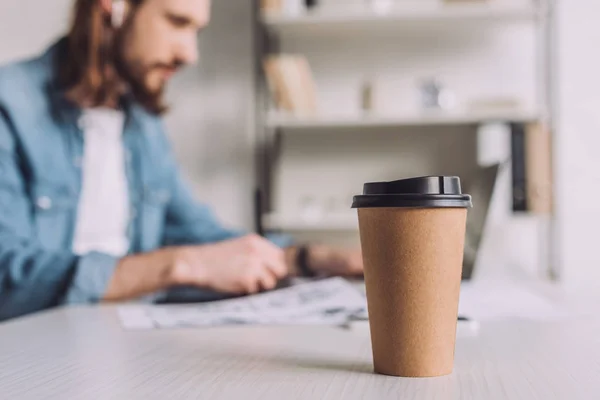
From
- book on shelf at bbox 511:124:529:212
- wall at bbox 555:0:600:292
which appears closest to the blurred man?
book on shelf at bbox 511:124:529:212

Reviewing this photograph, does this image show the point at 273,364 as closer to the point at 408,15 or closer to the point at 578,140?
the point at 408,15

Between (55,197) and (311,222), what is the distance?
2.77 ft

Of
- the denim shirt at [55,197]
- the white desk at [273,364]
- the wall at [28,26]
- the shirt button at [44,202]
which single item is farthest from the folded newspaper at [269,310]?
the wall at [28,26]

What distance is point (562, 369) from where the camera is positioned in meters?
0.49

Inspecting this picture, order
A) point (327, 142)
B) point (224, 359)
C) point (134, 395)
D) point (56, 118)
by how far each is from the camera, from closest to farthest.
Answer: point (134, 395) < point (224, 359) < point (56, 118) < point (327, 142)

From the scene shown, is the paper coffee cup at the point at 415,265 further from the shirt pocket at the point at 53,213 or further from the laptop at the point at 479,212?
the shirt pocket at the point at 53,213

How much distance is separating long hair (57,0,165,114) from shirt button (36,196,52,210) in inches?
10.0

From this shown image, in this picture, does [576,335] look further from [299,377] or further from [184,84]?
[184,84]

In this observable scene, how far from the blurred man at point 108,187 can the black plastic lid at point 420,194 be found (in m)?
0.57

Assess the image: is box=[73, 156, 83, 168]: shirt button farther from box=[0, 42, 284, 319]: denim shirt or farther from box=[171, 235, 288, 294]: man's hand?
box=[171, 235, 288, 294]: man's hand

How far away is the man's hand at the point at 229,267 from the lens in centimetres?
99

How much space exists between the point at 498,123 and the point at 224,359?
1.80m

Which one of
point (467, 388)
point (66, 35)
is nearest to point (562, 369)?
point (467, 388)

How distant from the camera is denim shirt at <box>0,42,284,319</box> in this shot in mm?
1045
